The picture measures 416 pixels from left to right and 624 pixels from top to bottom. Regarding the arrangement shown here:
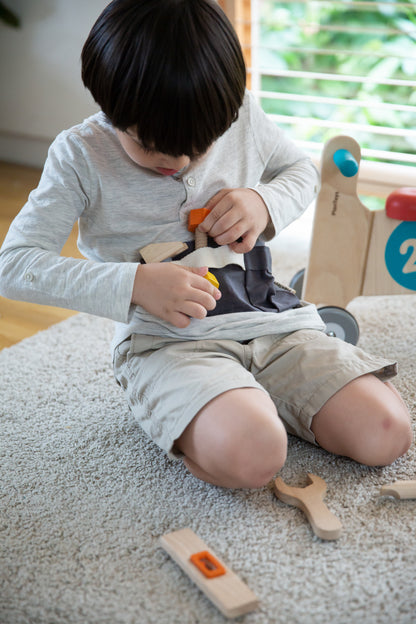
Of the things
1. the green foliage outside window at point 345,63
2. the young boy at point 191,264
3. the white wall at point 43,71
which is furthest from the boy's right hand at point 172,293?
the green foliage outside window at point 345,63

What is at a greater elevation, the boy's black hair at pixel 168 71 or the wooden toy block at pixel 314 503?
the boy's black hair at pixel 168 71

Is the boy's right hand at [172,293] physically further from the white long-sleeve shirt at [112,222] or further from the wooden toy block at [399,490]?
the wooden toy block at [399,490]

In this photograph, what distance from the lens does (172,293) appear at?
2.21 ft

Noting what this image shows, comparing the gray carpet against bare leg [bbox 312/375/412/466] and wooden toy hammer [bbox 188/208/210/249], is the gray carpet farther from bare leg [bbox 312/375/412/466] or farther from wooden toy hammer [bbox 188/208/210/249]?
wooden toy hammer [bbox 188/208/210/249]

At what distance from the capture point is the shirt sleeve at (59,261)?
2.22 feet

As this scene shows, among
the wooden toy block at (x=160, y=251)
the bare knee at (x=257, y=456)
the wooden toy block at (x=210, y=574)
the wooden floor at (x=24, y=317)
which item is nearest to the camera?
the wooden toy block at (x=210, y=574)

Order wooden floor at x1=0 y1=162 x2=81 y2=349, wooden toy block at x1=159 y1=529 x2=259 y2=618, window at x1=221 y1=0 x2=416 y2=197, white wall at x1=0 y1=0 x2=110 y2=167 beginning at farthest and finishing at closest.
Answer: window at x1=221 y1=0 x2=416 y2=197, white wall at x1=0 y1=0 x2=110 y2=167, wooden floor at x1=0 y1=162 x2=81 y2=349, wooden toy block at x1=159 y1=529 x2=259 y2=618

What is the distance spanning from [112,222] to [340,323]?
1.37 ft

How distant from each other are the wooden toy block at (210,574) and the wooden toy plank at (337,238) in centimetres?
53

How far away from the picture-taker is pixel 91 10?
1.79m

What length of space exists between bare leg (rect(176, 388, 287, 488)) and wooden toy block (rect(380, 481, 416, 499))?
0.11 metres

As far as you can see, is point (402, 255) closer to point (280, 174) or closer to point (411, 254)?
point (411, 254)

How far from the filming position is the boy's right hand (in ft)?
2.20

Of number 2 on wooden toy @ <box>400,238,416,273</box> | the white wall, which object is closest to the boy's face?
number 2 on wooden toy @ <box>400,238,416,273</box>
